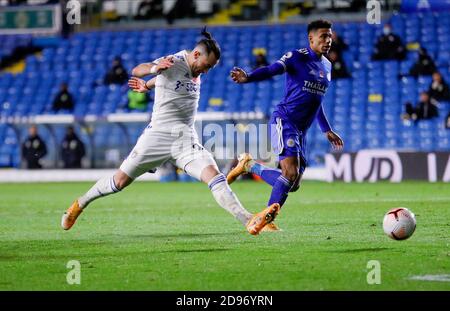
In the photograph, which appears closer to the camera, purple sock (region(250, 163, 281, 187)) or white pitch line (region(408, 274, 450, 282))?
white pitch line (region(408, 274, 450, 282))

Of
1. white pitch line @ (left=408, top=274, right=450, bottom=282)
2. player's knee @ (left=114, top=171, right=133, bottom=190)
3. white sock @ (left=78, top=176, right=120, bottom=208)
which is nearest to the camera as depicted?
white pitch line @ (left=408, top=274, right=450, bottom=282)

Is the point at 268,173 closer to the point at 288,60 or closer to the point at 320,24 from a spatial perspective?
the point at 288,60

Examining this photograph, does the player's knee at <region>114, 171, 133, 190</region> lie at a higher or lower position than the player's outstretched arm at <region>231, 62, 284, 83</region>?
lower

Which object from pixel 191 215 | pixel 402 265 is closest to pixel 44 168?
pixel 191 215

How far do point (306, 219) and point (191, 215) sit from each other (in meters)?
2.06

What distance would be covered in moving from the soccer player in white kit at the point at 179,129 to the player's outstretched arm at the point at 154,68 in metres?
0.08

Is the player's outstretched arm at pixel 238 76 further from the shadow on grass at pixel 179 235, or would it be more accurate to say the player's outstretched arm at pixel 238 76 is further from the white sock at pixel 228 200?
the shadow on grass at pixel 179 235

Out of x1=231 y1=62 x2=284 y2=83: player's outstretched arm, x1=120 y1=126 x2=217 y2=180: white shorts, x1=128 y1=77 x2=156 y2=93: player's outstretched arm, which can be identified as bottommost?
x1=120 y1=126 x2=217 y2=180: white shorts

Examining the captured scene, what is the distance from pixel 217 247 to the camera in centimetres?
941

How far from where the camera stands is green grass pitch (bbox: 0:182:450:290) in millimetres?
7195

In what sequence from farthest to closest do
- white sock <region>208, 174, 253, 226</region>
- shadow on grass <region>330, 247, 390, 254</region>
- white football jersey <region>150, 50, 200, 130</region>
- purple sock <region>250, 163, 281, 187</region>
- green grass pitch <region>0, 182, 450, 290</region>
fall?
1. purple sock <region>250, 163, 281, 187</region>
2. white football jersey <region>150, 50, 200, 130</region>
3. white sock <region>208, 174, 253, 226</region>
4. shadow on grass <region>330, 247, 390, 254</region>
5. green grass pitch <region>0, 182, 450, 290</region>

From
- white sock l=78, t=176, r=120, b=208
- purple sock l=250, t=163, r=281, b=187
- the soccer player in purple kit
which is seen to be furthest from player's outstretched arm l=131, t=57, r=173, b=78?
purple sock l=250, t=163, r=281, b=187

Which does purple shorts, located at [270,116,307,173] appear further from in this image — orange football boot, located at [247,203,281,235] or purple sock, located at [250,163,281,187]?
orange football boot, located at [247,203,281,235]

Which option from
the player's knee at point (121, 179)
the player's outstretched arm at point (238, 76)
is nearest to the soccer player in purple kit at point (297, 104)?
the player's outstretched arm at point (238, 76)
